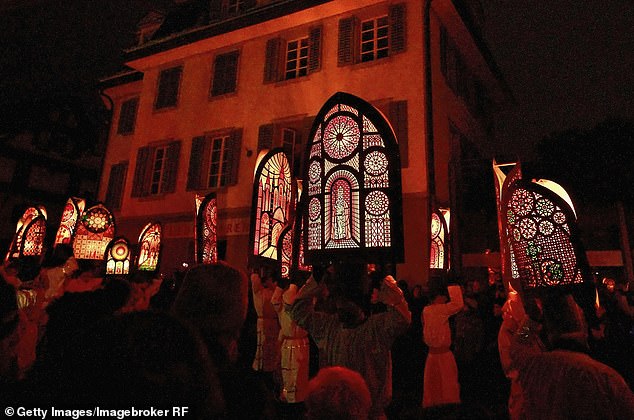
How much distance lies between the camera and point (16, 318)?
2395mm

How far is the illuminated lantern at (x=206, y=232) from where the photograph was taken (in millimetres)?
6555

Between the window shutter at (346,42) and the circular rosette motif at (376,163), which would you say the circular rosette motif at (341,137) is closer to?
the circular rosette motif at (376,163)

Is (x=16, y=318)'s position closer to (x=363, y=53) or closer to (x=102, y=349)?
(x=102, y=349)

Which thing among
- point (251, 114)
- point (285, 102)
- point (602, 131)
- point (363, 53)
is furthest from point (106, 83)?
point (602, 131)

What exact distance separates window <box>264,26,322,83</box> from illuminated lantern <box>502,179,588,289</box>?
33.5 feet

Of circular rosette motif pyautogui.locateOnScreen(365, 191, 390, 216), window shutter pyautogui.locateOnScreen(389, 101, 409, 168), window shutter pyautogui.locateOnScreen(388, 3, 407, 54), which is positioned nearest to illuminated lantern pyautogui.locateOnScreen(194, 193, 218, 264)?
circular rosette motif pyautogui.locateOnScreen(365, 191, 390, 216)

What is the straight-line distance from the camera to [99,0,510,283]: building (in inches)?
416

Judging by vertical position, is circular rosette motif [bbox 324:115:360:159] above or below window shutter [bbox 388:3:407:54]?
below

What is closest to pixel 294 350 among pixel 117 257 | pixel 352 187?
pixel 352 187

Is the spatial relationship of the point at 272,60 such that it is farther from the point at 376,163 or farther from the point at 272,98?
the point at 376,163

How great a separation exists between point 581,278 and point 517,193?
0.87 m

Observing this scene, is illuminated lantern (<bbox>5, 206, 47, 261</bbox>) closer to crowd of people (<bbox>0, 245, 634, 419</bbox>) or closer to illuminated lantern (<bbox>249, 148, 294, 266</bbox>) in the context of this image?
crowd of people (<bbox>0, 245, 634, 419</bbox>)

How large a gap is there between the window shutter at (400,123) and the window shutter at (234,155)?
202 inches

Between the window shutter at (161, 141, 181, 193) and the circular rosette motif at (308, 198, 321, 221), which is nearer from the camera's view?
the circular rosette motif at (308, 198, 321, 221)
